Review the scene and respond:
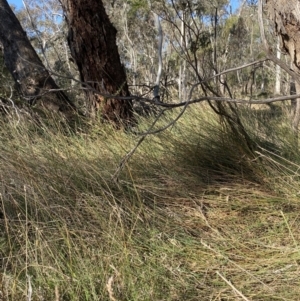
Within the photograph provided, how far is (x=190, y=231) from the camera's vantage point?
1.70 m

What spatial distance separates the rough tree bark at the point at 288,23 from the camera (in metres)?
1.50

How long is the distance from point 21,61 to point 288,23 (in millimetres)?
3038

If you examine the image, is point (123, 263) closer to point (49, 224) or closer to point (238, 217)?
point (49, 224)

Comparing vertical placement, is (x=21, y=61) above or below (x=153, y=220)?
above

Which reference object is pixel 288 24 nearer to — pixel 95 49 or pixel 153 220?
pixel 153 220

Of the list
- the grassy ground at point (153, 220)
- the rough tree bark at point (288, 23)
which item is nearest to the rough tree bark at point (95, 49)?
the grassy ground at point (153, 220)

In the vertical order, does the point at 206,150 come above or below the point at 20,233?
above

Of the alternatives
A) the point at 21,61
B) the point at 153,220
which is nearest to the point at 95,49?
the point at 21,61

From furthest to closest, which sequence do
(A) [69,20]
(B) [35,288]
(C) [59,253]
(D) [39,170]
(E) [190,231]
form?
(A) [69,20] → (D) [39,170] → (E) [190,231] → (C) [59,253] → (B) [35,288]

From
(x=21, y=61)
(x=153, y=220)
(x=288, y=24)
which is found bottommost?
(x=153, y=220)

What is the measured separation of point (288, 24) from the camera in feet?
5.04

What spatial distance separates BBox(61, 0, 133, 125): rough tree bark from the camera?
3.55 meters

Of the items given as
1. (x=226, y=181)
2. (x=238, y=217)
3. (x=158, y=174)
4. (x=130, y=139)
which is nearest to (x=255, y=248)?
(x=238, y=217)

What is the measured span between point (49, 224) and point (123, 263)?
0.40 m
